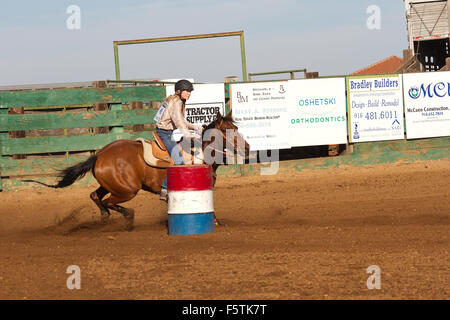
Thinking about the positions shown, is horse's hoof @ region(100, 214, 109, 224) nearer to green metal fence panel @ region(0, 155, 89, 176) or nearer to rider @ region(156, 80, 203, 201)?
rider @ region(156, 80, 203, 201)

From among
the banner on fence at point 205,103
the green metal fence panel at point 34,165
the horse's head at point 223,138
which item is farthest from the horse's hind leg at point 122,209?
the green metal fence panel at point 34,165

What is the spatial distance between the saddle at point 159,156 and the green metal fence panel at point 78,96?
5.43 meters

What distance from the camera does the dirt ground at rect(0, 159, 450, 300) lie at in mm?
5152

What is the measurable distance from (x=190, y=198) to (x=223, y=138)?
4.38 ft

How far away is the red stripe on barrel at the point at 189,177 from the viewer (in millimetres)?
7797

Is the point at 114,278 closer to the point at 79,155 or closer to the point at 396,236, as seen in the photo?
the point at 396,236

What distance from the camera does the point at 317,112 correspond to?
1418cm

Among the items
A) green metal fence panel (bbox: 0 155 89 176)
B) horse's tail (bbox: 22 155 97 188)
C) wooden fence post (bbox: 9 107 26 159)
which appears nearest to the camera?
horse's tail (bbox: 22 155 97 188)

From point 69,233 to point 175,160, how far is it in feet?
6.28

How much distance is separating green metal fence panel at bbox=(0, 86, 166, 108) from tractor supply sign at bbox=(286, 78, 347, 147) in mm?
3152

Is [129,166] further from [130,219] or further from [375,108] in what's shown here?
→ [375,108]

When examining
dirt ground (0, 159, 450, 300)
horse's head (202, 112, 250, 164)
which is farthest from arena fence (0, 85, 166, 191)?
horse's head (202, 112, 250, 164)

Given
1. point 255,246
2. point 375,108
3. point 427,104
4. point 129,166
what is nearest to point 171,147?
point 129,166

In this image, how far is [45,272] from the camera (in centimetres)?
606
